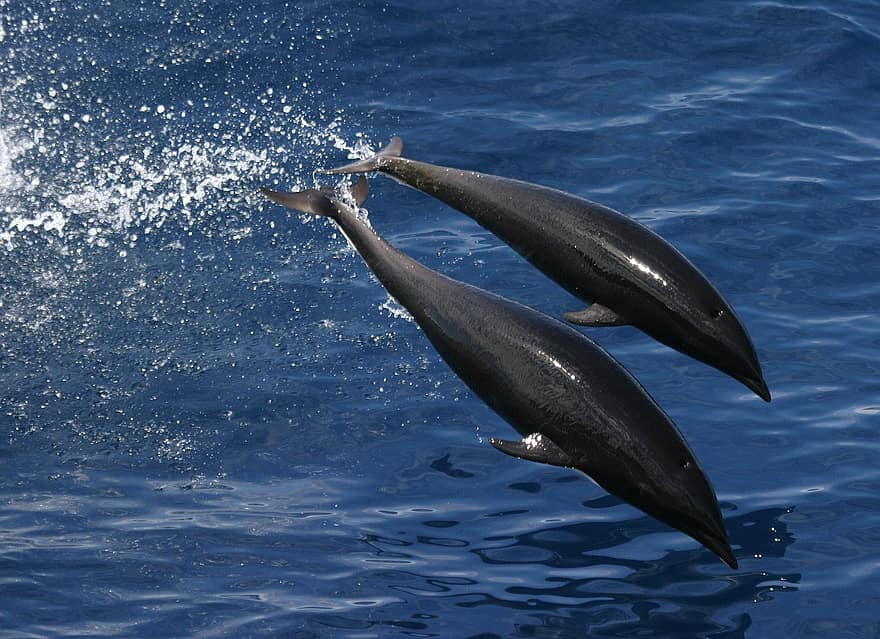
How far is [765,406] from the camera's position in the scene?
970 cm

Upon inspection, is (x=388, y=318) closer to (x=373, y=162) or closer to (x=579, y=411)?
(x=373, y=162)

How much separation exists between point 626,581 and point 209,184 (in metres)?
6.21

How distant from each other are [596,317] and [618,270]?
0.29 meters

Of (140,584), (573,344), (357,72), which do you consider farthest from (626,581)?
(357,72)

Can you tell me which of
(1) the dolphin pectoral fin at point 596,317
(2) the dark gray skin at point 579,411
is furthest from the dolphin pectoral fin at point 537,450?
(1) the dolphin pectoral fin at point 596,317

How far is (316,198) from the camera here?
25.9 ft

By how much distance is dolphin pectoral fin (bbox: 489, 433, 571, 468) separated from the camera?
6.35m

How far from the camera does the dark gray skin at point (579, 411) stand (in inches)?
246

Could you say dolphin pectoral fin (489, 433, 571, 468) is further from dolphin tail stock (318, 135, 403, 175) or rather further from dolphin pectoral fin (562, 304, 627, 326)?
dolphin tail stock (318, 135, 403, 175)

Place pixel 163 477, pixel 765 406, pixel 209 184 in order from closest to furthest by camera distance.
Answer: pixel 163 477, pixel 765 406, pixel 209 184

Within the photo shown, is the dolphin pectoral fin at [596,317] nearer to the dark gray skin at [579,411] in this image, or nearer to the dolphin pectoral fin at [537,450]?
the dark gray skin at [579,411]

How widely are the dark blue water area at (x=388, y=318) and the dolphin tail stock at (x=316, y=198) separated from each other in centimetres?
202

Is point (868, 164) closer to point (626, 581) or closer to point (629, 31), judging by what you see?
point (629, 31)

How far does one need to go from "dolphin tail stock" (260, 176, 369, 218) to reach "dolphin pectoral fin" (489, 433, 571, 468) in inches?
77.3
